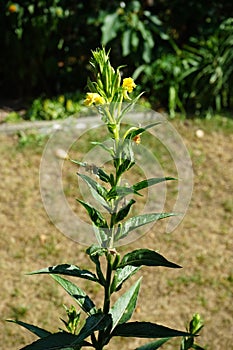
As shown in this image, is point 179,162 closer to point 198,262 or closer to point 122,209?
point 198,262

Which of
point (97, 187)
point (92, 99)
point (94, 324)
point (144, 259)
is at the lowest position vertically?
point (94, 324)

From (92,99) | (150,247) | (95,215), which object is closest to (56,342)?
(95,215)

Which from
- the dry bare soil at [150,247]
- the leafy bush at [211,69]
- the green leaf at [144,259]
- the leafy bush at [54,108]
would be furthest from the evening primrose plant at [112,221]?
the leafy bush at [211,69]

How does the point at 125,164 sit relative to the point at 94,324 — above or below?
above

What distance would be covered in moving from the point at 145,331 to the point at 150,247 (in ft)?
8.15

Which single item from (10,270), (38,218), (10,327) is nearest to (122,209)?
(10,327)

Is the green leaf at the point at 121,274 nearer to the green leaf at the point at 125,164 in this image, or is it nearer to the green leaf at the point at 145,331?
the green leaf at the point at 145,331

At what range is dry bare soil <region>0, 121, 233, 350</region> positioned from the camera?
3.53 meters

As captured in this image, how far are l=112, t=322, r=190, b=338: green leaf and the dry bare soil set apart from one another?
1.73 metres

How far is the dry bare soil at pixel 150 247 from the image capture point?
11.6 feet

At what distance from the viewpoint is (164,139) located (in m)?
5.24

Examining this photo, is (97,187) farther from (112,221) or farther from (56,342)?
(56,342)

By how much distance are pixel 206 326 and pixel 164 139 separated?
2.08 meters

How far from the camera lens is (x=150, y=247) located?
409 cm
